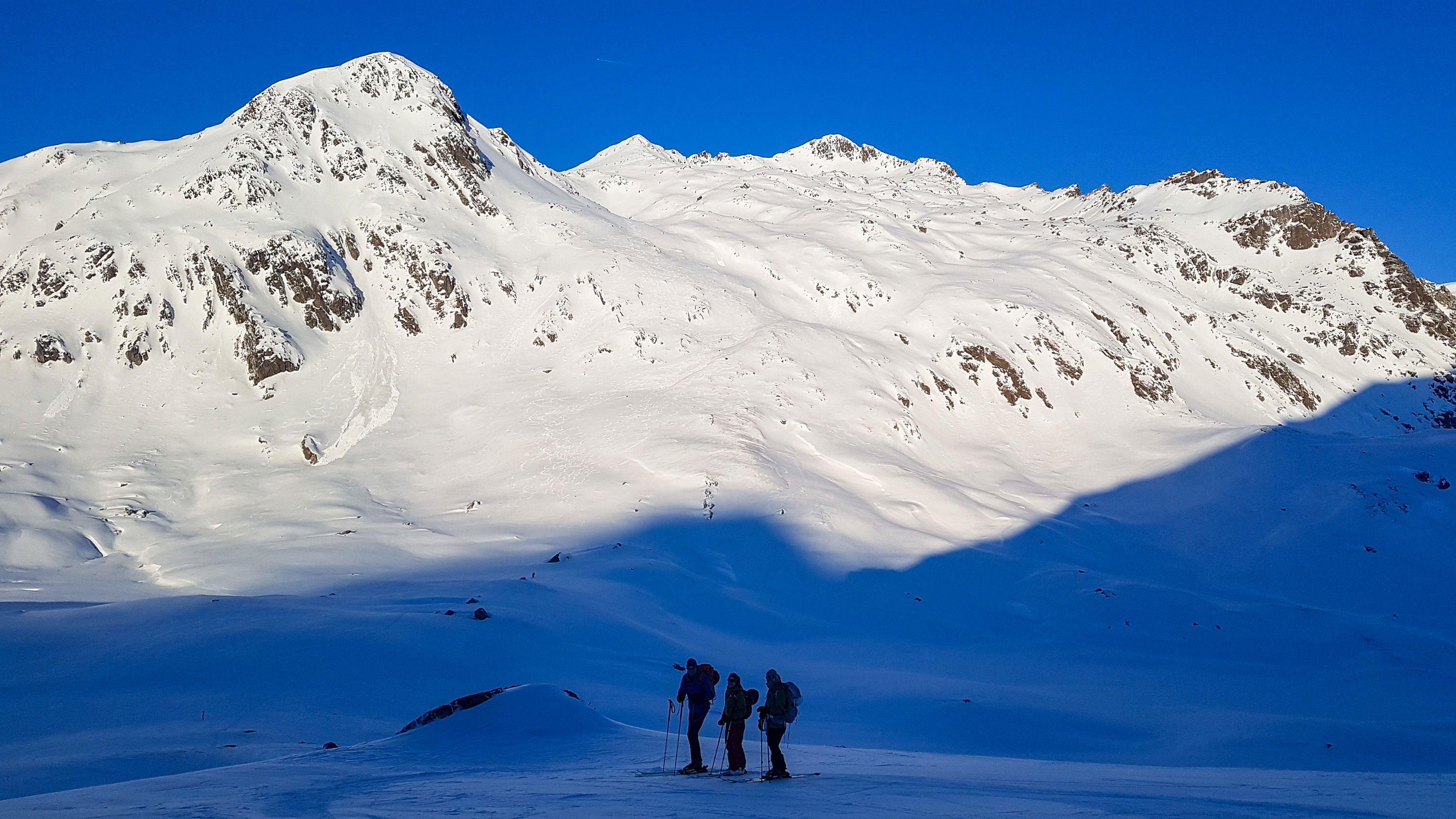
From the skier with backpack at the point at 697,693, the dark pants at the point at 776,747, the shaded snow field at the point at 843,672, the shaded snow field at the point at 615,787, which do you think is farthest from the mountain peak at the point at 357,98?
the dark pants at the point at 776,747

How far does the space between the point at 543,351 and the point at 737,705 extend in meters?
45.9

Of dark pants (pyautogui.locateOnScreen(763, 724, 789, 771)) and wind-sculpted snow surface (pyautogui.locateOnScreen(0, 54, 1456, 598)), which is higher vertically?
wind-sculpted snow surface (pyautogui.locateOnScreen(0, 54, 1456, 598))

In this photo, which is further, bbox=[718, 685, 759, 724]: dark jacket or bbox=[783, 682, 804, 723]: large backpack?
bbox=[718, 685, 759, 724]: dark jacket

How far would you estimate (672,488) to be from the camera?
3859 cm

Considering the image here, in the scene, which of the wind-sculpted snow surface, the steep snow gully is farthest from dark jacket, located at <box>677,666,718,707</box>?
the wind-sculpted snow surface

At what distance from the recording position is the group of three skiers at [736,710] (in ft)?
39.3

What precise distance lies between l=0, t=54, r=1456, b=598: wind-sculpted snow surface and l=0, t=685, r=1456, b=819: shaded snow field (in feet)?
62.4

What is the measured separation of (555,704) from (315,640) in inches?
323

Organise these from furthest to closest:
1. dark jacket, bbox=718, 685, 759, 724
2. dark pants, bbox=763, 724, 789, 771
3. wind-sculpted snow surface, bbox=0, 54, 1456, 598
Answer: wind-sculpted snow surface, bbox=0, 54, 1456, 598
dark jacket, bbox=718, 685, 759, 724
dark pants, bbox=763, 724, 789, 771

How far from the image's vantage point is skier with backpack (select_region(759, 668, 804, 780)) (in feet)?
38.5

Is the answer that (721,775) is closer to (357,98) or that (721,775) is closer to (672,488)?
(672,488)

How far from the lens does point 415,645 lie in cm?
2077

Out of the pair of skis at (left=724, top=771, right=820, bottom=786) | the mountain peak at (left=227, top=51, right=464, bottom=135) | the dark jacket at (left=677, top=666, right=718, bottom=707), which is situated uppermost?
the mountain peak at (left=227, top=51, right=464, bottom=135)

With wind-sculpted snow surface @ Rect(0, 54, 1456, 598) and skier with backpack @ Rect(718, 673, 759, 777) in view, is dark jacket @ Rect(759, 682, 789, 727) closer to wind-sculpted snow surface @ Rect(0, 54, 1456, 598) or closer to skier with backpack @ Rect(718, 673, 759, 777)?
skier with backpack @ Rect(718, 673, 759, 777)
